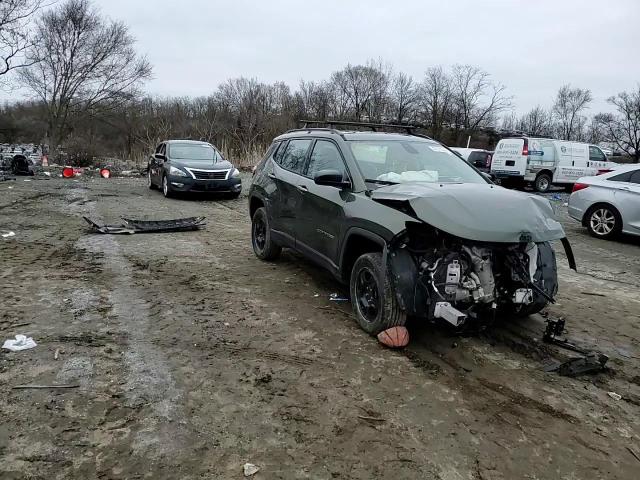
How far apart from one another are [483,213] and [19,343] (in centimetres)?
372

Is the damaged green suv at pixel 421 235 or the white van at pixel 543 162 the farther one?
the white van at pixel 543 162

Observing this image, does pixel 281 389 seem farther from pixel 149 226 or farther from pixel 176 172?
pixel 176 172

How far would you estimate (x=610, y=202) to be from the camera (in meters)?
9.34

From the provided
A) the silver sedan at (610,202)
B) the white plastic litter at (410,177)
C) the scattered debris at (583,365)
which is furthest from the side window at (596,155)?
the scattered debris at (583,365)

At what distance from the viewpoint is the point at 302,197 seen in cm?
543

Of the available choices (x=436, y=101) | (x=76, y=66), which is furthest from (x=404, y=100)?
(x=76, y=66)

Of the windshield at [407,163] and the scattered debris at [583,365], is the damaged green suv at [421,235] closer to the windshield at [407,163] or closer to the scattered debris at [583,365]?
the windshield at [407,163]

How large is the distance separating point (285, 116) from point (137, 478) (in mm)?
37300

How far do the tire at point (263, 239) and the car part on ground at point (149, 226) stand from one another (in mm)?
2501

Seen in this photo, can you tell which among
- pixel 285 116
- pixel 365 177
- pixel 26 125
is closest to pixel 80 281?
pixel 365 177

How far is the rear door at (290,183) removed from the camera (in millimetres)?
5621

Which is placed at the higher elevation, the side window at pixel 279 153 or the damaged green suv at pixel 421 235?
the side window at pixel 279 153

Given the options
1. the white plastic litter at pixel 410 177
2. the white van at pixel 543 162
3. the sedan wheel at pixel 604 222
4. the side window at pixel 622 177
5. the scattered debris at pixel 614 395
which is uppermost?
the white van at pixel 543 162

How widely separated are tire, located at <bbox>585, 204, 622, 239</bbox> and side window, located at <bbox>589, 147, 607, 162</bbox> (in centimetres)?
1070
